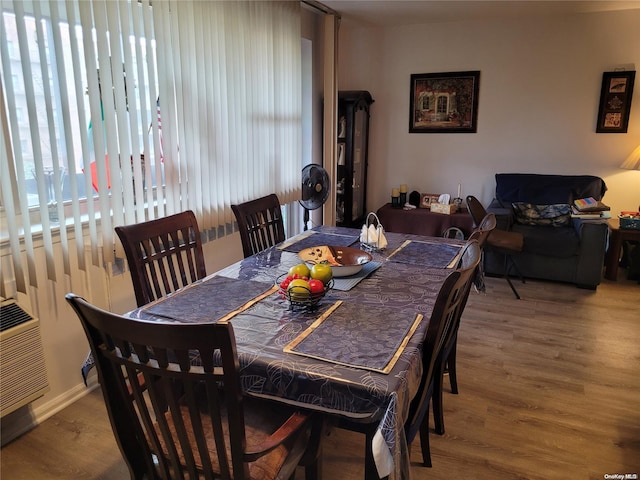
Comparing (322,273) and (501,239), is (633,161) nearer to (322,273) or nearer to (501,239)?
(501,239)

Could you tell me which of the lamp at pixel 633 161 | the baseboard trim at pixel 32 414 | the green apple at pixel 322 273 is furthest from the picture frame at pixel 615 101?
the baseboard trim at pixel 32 414

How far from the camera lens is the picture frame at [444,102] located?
465cm

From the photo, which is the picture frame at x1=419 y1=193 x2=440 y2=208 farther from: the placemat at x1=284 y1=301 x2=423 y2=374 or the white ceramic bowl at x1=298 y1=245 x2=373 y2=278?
the placemat at x1=284 y1=301 x2=423 y2=374

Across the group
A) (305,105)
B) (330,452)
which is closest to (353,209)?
(305,105)

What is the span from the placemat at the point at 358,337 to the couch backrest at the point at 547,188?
3215mm

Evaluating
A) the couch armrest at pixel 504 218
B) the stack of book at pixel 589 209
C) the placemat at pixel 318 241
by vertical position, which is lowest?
the couch armrest at pixel 504 218

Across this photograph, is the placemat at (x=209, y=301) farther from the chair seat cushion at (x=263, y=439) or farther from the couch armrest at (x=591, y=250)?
the couch armrest at (x=591, y=250)

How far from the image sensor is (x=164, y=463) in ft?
4.08

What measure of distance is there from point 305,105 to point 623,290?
315cm

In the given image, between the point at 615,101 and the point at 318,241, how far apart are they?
341 centimetres

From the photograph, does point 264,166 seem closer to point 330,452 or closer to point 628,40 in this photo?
point 330,452

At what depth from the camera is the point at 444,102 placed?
15.6ft

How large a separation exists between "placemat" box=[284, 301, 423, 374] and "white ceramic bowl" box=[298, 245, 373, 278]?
28 centimetres

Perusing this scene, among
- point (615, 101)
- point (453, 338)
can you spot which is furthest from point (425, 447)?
point (615, 101)
